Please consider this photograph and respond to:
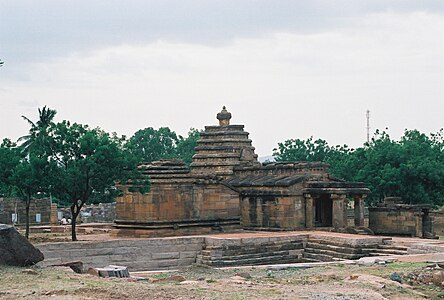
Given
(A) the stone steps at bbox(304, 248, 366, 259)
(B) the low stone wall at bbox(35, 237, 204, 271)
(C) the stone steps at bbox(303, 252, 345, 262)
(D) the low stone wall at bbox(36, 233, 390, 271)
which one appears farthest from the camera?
(C) the stone steps at bbox(303, 252, 345, 262)

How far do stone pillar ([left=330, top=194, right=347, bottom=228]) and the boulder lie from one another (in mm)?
19835

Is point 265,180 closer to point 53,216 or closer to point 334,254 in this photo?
point 334,254

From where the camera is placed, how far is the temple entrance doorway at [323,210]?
41969mm

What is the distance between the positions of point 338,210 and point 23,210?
63.5 ft

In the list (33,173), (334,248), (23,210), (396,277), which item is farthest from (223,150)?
(396,277)

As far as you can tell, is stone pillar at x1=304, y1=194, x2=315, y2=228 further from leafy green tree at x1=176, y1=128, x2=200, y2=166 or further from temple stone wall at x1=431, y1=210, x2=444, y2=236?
leafy green tree at x1=176, y1=128, x2=200, y2=166

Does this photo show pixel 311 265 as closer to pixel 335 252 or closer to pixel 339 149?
pixel 335 252

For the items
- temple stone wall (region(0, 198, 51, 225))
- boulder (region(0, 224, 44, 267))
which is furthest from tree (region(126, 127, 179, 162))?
boulder (region(0, 224, 44, 267))

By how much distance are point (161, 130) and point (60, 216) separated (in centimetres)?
5732

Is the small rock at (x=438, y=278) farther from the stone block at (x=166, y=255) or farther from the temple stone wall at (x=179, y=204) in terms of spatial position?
the temple stone wall at (x=179, y=204)

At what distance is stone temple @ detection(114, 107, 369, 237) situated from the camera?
3794 centimetres

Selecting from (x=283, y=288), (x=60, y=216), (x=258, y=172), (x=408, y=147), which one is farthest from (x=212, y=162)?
(x=283, y=288)

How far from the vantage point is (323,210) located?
42.5 meters

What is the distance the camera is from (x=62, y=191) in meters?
34.4
